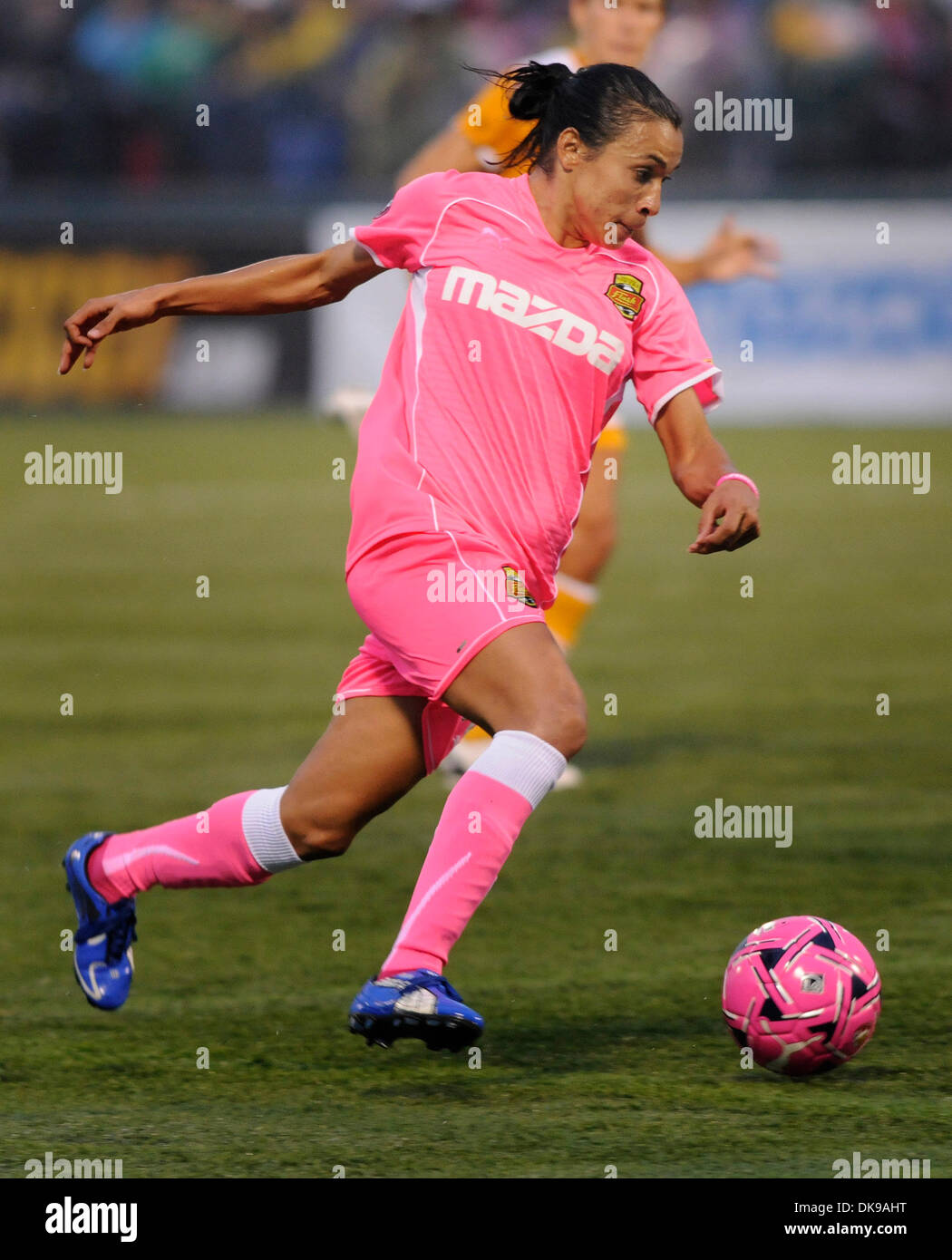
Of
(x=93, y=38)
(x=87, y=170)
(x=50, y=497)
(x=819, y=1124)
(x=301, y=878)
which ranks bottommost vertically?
(x=819, y=1124)

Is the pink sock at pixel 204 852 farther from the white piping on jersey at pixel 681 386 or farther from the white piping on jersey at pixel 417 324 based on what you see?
the white piping on jersey at pixel 681 386

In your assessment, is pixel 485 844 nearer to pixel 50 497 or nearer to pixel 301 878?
pixel 301 878

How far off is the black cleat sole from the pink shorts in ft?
2.07

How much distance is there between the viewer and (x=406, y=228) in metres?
4.39

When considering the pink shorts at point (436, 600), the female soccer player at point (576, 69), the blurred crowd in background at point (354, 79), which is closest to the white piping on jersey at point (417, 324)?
the pink shorts at point (436, 600)

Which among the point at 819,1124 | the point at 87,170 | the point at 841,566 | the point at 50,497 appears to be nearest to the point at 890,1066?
the point at 819,1124

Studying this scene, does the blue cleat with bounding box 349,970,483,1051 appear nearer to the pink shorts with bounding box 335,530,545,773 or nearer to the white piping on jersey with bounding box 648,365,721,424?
the pink shorts with bounding box 335,530,545,773

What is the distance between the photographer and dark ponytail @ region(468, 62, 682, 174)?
4230 millimetres

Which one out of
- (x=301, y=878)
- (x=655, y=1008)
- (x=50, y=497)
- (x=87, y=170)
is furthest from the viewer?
(x=87, y=170)

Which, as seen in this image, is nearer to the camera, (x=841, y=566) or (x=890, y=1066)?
(x=890, y=1066)

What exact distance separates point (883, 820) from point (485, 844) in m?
2.89

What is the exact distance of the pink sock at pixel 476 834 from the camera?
400cm

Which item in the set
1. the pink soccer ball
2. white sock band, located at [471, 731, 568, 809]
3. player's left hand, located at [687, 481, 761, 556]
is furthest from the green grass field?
player's left hand, located at [687, 481, 761, 556]

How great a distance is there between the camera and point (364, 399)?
6.30m
